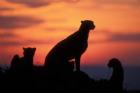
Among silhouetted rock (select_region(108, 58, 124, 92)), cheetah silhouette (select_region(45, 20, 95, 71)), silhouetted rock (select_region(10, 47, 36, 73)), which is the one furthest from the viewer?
cheetah silhouette (select_region(45, 20, 95, 71))

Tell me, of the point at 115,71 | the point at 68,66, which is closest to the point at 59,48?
the point at 68,66

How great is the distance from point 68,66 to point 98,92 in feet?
8.35

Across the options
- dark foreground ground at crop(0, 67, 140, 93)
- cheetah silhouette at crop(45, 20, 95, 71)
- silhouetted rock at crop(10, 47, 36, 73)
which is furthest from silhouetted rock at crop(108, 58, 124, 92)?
silhouetted rock at crop(10, 47, 36, 73)

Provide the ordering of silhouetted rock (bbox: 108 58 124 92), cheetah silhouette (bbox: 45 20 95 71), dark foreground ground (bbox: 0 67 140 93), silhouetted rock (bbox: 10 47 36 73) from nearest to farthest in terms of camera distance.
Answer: dark foreground ground (bbox: 0 67 140 93) < silhouetted rock (bbox: 108 58 124 92) < silhouetted rock (bbox: 10 47 36 73) < cheetah silhouette (bbox: 45 20 95 71)

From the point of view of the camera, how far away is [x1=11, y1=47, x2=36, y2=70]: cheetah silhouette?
25834mm

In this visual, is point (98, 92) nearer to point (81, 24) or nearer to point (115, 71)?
point (115, 71)

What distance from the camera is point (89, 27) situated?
27109 mm

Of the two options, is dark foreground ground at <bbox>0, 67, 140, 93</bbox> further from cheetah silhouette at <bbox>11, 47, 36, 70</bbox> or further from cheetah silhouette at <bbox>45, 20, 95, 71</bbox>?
cheetah silhouette at <bbox>45, 20, 95, 71</bbox>

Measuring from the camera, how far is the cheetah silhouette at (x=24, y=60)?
25.8 m

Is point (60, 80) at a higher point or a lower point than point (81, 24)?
lower

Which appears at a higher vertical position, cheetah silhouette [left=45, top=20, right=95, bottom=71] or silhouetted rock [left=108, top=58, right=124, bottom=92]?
cheetah silhouette [left=45, top=20, right=95, bottom=71]

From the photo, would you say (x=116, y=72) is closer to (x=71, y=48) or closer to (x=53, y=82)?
(x=71, y=48)

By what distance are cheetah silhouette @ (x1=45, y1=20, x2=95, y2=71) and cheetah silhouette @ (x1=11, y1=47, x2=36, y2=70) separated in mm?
901

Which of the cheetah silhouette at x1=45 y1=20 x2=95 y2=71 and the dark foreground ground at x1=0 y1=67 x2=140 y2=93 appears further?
the cheetah silhouette at x1=45 y1=20 x2=95 y2=71
